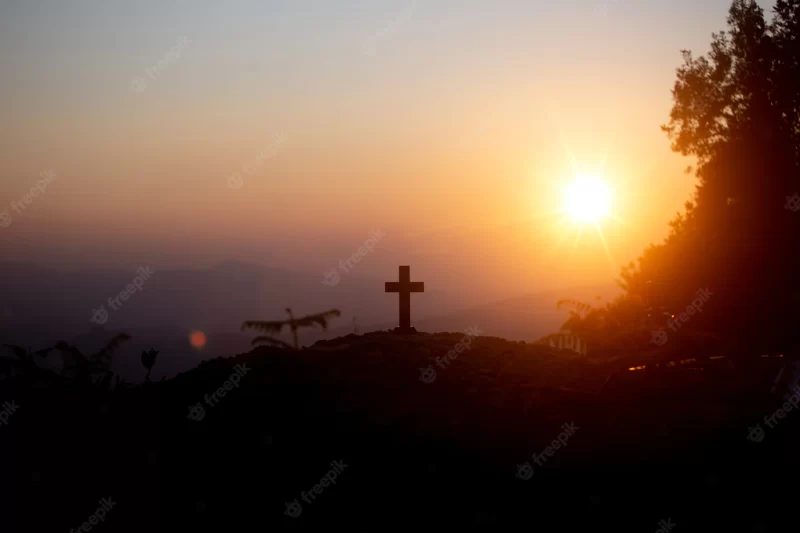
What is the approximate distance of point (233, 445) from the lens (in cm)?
1006

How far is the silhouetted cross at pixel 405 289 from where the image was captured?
16.8 meters

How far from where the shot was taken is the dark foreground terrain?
8.37 metres

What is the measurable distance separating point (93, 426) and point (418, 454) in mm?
5369

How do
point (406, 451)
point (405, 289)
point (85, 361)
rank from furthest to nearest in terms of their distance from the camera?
point (405, 289), point (85, 361), point (406, 451)

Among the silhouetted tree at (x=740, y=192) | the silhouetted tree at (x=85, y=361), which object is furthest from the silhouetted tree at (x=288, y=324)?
the silhouetted tree at (x=740, y=192)

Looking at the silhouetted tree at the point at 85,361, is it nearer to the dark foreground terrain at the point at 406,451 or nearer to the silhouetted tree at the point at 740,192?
the dark foreground terrain at the point at 406,451

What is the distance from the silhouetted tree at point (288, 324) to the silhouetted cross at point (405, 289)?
8.95 ft

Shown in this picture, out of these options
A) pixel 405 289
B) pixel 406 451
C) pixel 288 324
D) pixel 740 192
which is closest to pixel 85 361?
pixel 288 324

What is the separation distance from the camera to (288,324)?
41.7 ft

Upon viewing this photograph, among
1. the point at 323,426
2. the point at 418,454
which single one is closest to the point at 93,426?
the point at 323,426

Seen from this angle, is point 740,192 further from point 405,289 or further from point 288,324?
point 288,324

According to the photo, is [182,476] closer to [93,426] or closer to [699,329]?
[93,426]

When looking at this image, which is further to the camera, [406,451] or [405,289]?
[405,289]

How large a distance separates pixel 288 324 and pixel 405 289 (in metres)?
4.86
